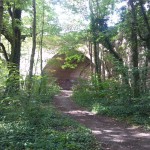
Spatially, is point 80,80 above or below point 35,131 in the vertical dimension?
above

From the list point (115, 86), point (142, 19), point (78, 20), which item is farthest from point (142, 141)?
point (78, 20)

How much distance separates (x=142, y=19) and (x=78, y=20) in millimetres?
8722

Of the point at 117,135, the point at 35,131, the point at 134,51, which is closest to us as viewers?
the point at 35,131

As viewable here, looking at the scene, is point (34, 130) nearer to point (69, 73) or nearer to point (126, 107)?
point (126, 107)

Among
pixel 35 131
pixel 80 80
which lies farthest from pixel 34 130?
pixel 80 80

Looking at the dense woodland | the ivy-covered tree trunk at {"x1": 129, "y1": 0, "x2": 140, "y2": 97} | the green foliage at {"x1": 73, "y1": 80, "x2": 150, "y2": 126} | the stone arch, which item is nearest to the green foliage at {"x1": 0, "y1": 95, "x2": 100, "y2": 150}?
the dense woodland

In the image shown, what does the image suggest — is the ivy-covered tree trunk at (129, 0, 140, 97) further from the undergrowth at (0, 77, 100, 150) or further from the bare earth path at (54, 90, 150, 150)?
the undergrowth at (0, 77, 100, 150)

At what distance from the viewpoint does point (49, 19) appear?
68.6 ft

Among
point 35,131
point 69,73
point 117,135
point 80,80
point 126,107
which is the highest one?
point 69,73

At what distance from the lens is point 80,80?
2377 cm

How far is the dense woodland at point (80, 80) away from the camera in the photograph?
25.7ft

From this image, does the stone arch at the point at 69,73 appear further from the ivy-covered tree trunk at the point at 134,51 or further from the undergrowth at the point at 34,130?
the undergrowth at the point at 34,130

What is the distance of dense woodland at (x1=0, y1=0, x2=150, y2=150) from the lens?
25.7 ft

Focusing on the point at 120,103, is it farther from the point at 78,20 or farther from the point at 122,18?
the point at 78,20
